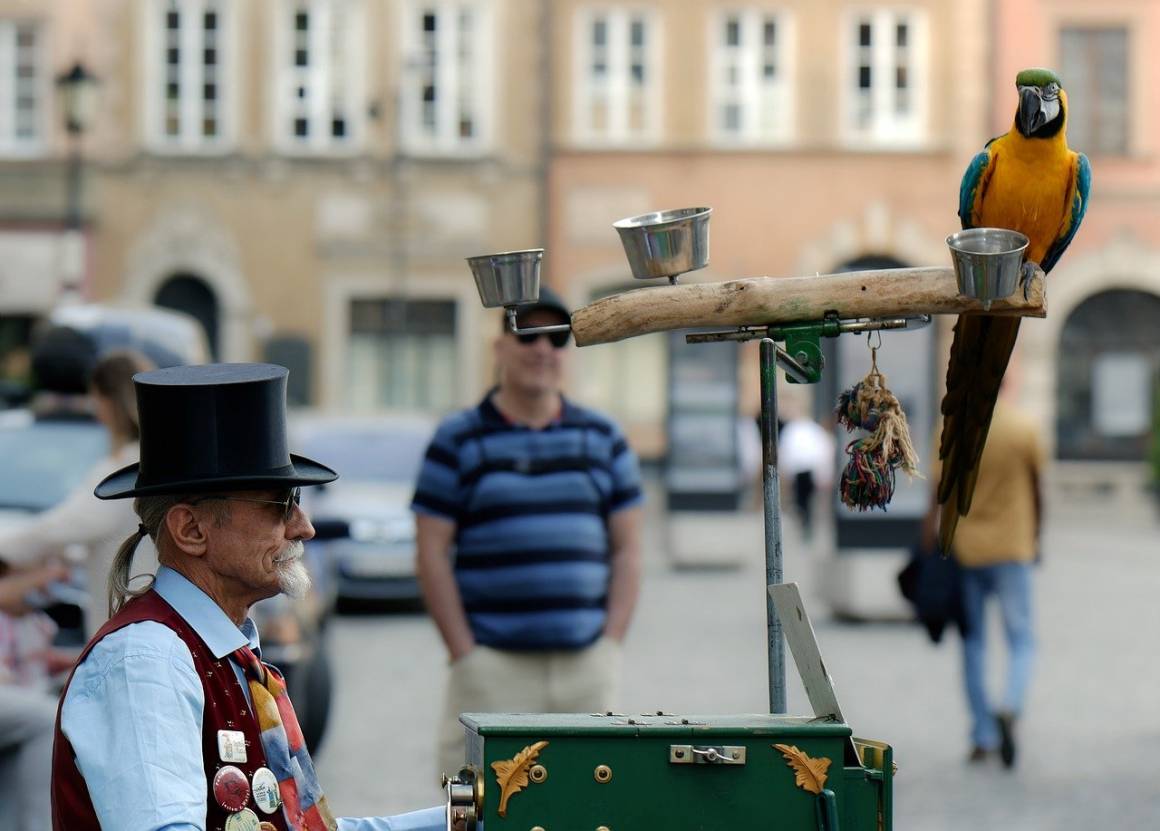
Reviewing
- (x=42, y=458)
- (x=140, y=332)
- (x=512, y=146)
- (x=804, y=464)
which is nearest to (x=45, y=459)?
(x=42, y=458)

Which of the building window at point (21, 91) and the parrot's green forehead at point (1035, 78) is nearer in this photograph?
the parrot's green forehead at point (1035, 78)

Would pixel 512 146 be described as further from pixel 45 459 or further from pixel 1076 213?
pixel 1076 213

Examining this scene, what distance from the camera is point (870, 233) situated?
106 feet

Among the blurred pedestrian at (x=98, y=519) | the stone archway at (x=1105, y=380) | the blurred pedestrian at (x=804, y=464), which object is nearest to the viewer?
the blurred pedestrian at (x=98, y=519)

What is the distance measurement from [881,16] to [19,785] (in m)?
29.0

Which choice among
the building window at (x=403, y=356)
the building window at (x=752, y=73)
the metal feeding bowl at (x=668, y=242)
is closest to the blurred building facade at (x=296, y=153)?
the building window at (x=403, y=356)

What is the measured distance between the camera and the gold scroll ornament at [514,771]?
3072 mm

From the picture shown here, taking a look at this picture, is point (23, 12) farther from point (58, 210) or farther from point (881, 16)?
point (881, 16)

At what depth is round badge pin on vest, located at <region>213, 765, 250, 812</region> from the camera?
2.91m

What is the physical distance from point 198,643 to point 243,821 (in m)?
0.28

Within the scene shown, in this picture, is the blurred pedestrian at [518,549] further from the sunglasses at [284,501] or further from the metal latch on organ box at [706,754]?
the metal latch on organ box at [706,754]

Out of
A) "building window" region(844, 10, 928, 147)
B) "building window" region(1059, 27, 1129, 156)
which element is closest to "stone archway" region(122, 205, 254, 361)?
"building window" region(844, 10, 928, 147)

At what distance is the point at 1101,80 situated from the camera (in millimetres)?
32469

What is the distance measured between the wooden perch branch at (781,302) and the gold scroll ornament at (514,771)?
70 cm
